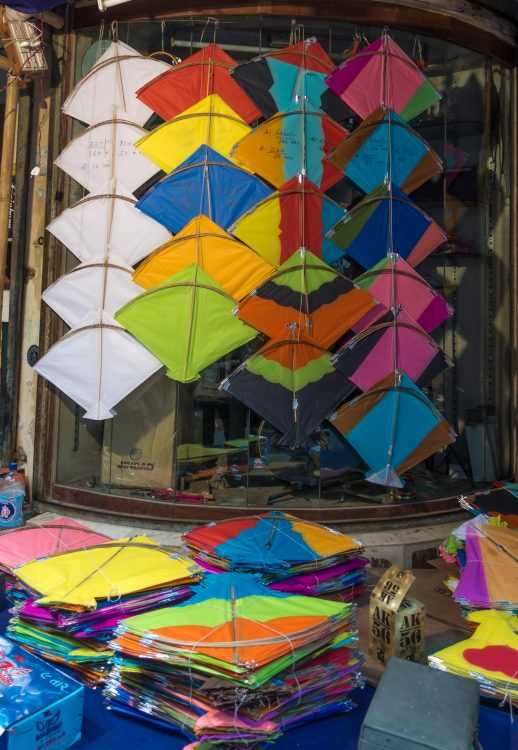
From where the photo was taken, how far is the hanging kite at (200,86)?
7352 millimetres

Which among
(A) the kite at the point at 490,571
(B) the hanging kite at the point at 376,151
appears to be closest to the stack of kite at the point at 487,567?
(A) the kite at the point at 490,571

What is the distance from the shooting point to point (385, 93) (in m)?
7.46

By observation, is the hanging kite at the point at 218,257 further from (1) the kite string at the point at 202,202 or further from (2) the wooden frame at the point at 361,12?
(2) the wooden frame at the point at 361,12

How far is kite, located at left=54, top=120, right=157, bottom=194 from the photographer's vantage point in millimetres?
7496

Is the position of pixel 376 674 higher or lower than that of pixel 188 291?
lower

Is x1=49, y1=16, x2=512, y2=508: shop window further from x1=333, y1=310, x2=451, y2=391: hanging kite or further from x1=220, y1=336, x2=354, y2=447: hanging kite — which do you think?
x1=333, y1=310, x2=451, y2=391: hanging kite

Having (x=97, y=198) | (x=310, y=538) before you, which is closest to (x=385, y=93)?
(x=97, y=198)

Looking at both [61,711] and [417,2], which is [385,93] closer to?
[417,2]

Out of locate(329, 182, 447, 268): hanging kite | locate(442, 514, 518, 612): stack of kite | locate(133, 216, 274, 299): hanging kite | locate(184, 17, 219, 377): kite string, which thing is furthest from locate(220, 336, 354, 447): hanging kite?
locate(442, 514, 518, 612): stack of kite

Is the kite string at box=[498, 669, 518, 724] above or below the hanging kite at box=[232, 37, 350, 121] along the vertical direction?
below

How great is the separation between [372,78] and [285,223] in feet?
6.22

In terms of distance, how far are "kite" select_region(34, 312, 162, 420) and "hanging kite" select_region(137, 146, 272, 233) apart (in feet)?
4.36

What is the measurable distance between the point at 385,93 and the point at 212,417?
3896mm

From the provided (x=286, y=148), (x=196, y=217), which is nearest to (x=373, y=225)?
(x=286, y=148)
